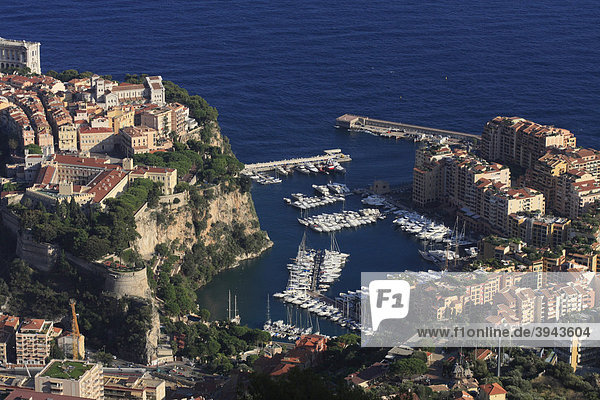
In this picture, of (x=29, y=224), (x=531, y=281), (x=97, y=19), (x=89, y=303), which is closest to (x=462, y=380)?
(x=531, y=281)

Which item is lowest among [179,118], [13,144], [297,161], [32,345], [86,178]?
[32,345]

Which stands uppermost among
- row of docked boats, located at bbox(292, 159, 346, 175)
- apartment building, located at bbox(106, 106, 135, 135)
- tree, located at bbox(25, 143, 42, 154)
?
apartment building, located at bbox(106, 106, 135, 135)

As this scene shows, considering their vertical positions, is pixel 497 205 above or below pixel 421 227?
above

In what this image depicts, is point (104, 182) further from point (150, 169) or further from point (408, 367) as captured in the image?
point (408, 367)

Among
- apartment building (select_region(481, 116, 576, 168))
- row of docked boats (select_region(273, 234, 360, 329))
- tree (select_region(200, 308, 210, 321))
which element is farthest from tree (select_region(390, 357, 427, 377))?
Result: apartment building (select_region(481, 116, 576, 168))

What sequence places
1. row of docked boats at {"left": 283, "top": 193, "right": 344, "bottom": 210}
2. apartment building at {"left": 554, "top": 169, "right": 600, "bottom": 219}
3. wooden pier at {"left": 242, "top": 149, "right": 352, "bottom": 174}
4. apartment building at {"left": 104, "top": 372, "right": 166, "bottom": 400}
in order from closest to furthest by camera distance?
apartment building at {"left": 104, "top": 372, "right": 166, "bottom": 400} < apartment building at {"left": 554, "top": 169, "right": 600, "bottom": 219} < row of docked boats at {"left": 283, "top": 193, "right": 344, "bottom": 210} < wooden pier at {"left": 242, "top": 149, "right": 352, "bottom": 174}

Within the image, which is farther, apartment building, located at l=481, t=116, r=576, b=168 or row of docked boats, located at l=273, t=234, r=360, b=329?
apartment building, located at l=481, t=116, r=576, b=168

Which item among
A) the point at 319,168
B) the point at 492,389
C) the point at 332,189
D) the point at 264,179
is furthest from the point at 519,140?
the point at 492,389

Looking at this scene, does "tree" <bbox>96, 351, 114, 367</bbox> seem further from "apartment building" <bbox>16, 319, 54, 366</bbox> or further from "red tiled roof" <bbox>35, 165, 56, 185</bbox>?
"red tiled roof" <bbox>35, 165, 56, 185</bbox>
